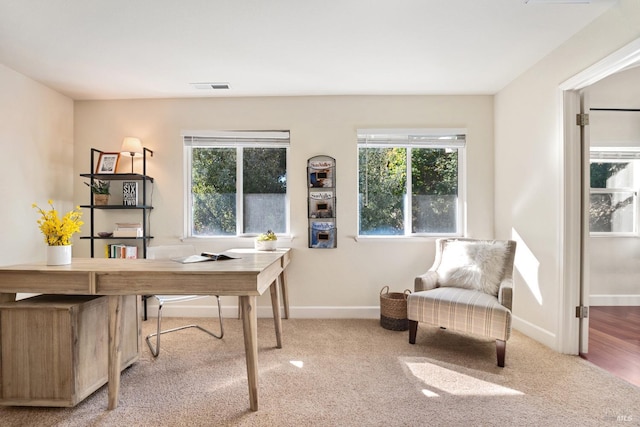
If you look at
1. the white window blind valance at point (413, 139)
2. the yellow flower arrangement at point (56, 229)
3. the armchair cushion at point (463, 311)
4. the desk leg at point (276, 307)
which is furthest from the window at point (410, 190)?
the yellow flower arrangement at point (56, 229)

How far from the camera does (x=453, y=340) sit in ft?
9.36

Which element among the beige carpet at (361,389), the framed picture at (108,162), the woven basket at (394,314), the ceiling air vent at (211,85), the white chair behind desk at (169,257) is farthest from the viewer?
the framed picture at (108,162)

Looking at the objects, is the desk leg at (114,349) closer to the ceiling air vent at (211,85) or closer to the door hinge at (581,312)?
the ceiling air vent at (211,85)

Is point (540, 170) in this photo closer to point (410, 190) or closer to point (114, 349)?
point (410, 190)

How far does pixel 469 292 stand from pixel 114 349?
8.27 feet

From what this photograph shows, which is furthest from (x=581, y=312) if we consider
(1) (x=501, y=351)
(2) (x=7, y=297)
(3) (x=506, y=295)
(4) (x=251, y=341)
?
(2) (x=7, y=297)

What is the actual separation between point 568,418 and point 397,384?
89cm

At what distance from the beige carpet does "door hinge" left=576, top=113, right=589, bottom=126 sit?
177cm

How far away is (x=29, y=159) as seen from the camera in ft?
10.1

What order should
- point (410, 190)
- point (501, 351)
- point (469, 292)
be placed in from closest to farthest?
point (501, 351), point (469, 292), point (410, 190)

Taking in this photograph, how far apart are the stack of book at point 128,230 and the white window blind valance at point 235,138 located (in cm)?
100

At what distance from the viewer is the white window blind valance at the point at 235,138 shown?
3.59 m

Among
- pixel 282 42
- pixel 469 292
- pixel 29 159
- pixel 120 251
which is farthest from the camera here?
pixel 120 251

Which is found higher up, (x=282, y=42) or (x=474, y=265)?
(x=282, y=42)
